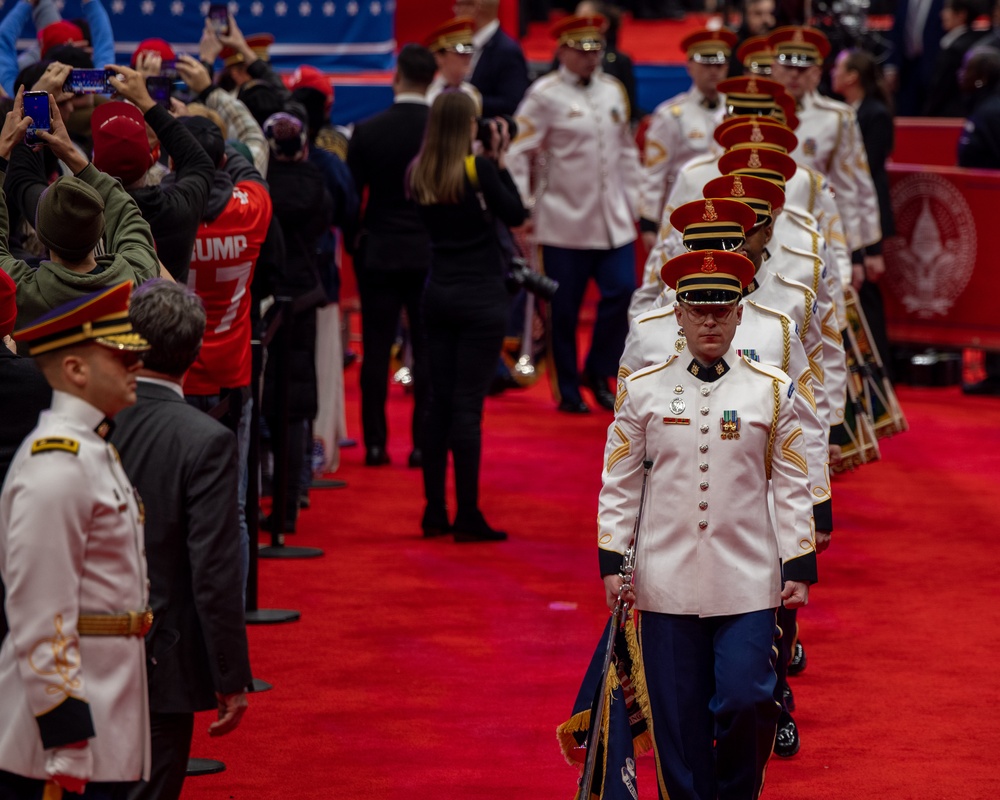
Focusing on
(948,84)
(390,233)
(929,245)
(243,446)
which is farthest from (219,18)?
(948,84)

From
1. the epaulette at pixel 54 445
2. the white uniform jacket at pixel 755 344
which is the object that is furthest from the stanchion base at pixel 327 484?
the epaulette at pixel 54 445

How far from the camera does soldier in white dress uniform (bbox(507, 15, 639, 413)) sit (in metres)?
10.9

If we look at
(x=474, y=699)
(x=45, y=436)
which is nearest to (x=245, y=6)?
(x=474, y=699)

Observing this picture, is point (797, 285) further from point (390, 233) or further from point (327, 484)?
point (327, 484)

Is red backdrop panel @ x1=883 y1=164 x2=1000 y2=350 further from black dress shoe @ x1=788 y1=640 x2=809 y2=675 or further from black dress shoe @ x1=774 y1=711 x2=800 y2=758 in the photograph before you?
black dress shoe @ x1=774 y1=711 x2=800 y2=758

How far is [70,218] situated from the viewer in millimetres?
4723

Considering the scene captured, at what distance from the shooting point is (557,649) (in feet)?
21.8

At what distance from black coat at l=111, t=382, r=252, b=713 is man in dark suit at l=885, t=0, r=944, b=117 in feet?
40.3

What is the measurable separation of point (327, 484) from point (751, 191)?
402cm

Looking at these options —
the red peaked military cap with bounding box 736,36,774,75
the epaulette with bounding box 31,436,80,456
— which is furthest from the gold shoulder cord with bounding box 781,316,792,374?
the red peaked military cap with bounding box 736,36,774,75

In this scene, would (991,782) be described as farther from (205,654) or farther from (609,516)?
(205,654)

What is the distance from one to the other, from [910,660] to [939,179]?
5.89 metres

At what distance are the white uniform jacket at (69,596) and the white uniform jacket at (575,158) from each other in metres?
7.60

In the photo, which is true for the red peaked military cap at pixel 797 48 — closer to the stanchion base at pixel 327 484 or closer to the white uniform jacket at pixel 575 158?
the white uniform jacket at pixel 575 158
